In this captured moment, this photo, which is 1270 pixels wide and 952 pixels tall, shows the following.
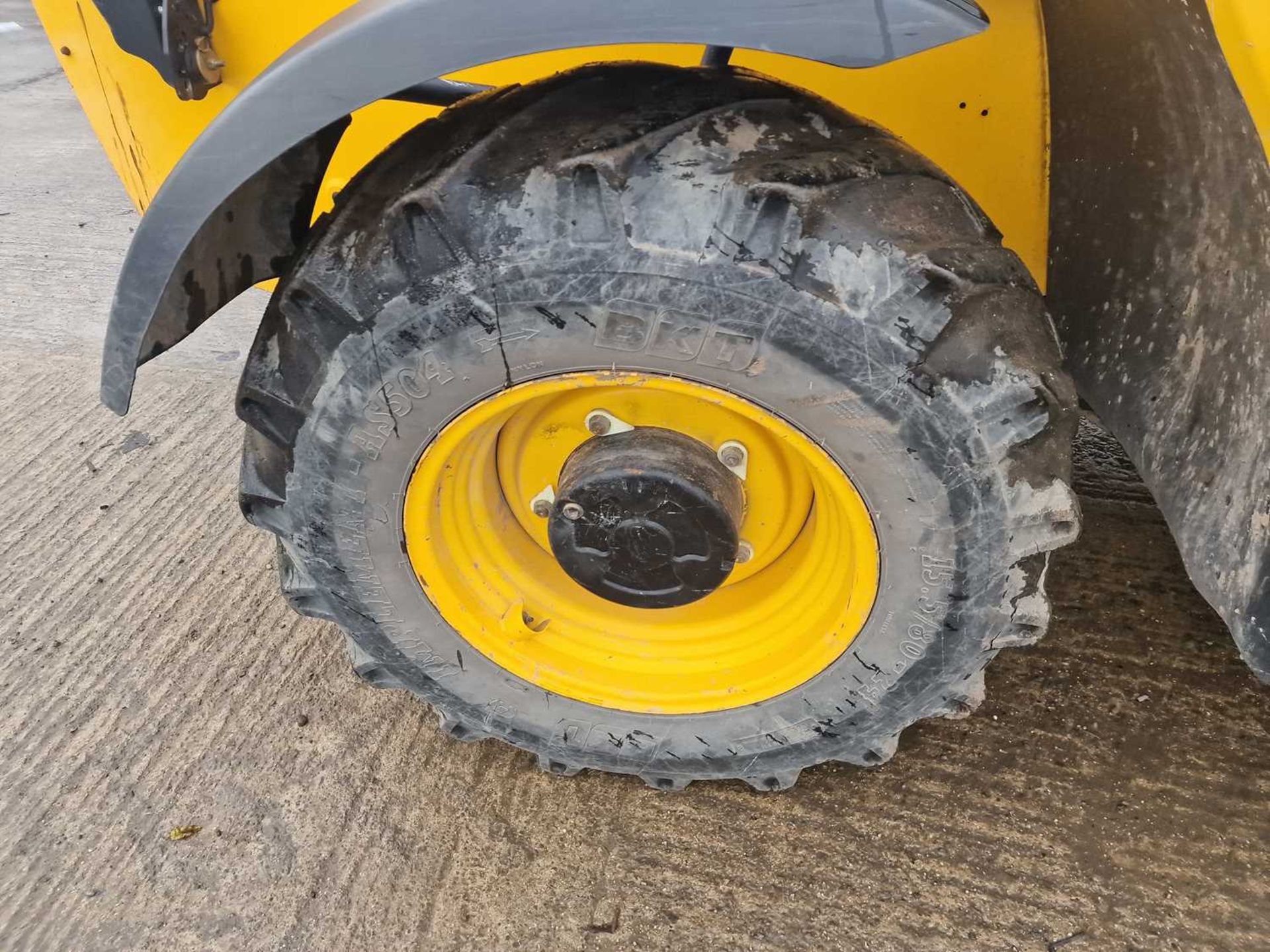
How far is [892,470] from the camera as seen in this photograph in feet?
3.90

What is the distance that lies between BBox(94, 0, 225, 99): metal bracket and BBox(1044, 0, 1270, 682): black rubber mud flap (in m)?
1.27

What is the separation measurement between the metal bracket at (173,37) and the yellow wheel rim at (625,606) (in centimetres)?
68

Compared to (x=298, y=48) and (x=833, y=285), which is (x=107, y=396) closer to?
(x=298, y=48)

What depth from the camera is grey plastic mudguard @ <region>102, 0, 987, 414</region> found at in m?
0.92

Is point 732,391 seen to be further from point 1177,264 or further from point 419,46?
point 1177,264

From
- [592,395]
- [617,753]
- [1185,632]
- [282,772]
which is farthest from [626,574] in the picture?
[1185,632]

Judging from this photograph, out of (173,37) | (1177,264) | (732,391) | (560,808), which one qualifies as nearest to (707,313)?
(732,391)

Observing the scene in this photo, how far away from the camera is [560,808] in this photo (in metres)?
1.76

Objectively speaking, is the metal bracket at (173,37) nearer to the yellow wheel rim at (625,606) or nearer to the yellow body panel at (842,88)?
the yellow body panel at (842,88)

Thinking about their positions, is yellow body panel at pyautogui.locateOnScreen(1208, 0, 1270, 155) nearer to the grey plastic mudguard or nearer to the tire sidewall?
the grey plastic mudguard

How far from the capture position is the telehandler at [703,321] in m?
1.08

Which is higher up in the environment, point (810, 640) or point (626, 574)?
point (626, 574)

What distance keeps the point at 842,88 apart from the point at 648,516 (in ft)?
2.51

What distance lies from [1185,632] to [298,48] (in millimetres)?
2052
